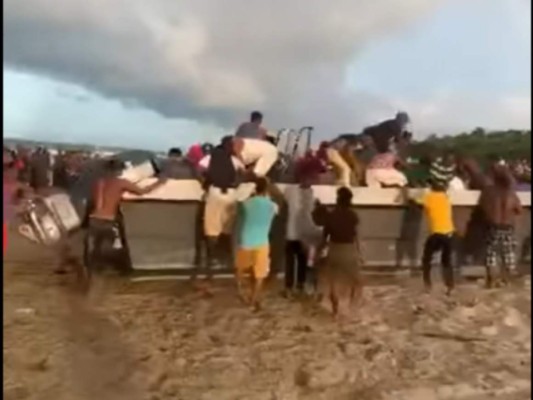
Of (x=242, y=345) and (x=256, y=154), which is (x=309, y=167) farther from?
(x=242, y=345)

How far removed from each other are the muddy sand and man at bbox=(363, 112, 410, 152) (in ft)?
0.53

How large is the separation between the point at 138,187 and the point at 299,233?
175 millimetres

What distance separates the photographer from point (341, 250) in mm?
749

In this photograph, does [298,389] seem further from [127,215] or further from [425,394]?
[127,215]

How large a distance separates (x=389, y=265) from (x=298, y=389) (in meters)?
0.18

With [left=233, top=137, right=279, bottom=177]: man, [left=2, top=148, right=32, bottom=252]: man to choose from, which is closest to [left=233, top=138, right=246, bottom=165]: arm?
[left=233, top=137, right=279, bottom=177]: man

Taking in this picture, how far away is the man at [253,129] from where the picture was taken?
0.73 metres

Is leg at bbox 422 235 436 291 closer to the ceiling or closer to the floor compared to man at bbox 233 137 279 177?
closer to the floor

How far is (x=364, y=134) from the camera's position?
0.73 m

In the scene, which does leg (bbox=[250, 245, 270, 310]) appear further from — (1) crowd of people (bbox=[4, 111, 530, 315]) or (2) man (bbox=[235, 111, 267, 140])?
(2) man (bbox=[235, 111, 267, 140])

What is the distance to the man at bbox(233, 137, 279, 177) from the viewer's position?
0.73m

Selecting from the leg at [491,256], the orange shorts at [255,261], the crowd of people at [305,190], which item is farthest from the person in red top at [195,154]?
the leg at [491,256]

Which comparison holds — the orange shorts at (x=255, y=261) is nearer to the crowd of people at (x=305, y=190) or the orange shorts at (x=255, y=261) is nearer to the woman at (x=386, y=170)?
the crowd of people at (x=305, y=190)

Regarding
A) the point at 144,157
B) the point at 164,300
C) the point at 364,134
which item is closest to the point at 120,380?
the point at 164,300
